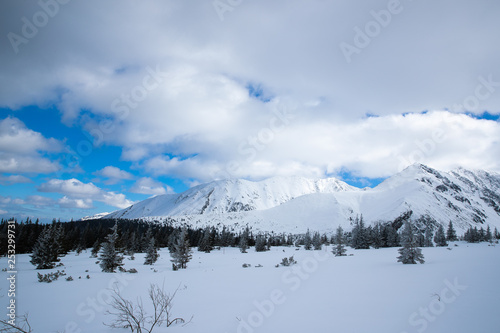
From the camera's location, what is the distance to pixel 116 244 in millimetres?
27312

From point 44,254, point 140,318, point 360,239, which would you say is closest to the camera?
point 140,318

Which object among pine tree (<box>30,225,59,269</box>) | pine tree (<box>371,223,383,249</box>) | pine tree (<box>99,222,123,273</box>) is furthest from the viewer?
pine tree (<box>371,223,383,249</box>)

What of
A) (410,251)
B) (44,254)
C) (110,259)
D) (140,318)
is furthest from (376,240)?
(44,254)

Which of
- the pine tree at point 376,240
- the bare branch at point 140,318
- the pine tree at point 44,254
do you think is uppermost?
the bare branch at point 140,318

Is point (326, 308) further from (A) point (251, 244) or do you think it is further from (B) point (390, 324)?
(A) point (251, 244)

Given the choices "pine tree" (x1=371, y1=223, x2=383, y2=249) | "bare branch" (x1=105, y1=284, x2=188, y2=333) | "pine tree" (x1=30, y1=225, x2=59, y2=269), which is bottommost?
"pine tree" (x1=371, y1=223, x2=383, y2=249)

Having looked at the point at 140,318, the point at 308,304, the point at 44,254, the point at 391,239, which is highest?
the point at 140,318

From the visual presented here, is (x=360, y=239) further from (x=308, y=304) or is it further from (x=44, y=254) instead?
(x=44, y=254)

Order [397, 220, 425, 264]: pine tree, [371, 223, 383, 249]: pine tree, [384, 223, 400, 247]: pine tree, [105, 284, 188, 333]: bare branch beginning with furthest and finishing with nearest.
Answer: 1. [384, 223, 400, 247]: pine tree
2. [371, 223, 383, 249]: pine tree
3. [397, 220, 425, 264]: pine tree
4. [105, 284, 188, 333]: bare branch

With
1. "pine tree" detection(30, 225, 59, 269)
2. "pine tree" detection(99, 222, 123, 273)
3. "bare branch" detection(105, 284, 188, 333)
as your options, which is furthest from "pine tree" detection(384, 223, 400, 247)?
"pine tree" detection(30, 225, 59, 269)

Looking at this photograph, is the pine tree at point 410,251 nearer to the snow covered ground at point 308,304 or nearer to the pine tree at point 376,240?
the snow covered ground at point 308,304

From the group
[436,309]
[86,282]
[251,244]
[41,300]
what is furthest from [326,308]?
[251,244]

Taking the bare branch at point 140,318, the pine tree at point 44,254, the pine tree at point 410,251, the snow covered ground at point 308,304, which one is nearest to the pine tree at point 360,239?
the pine tree at point 410,251

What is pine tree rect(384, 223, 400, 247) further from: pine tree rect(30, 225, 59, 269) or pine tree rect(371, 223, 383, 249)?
pine tree rect(30, 225, 59, 269)
